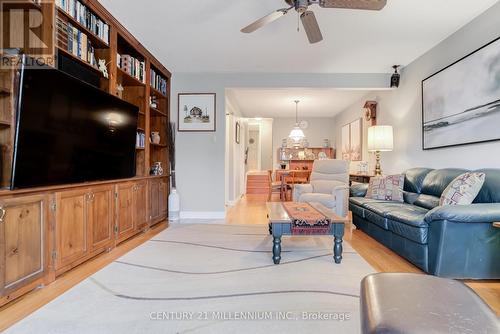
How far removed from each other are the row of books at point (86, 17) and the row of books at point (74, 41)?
0.35 feet

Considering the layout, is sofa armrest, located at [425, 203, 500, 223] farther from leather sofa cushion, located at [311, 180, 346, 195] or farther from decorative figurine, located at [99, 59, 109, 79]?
decorative figurine, located at [99, 59, 109, 79]

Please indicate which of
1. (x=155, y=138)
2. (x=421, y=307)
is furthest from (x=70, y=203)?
(x=421, y=307)

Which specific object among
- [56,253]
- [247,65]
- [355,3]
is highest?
[247,65]

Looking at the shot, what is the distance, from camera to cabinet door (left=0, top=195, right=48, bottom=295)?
5.60 feet

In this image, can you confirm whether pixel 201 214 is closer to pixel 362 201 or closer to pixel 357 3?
pixel 362 201

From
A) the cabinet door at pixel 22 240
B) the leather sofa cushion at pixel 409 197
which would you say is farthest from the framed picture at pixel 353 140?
the cabinet door at pixel 22 240

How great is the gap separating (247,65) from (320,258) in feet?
10.0

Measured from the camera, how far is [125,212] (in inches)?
126

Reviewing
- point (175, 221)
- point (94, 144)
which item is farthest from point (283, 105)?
point (94, 144)

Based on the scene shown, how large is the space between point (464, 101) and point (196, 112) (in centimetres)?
366

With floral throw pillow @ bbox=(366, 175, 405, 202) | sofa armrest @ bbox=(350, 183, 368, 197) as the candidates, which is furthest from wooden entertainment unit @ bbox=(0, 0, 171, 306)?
floral throw pillow @ bbox=(366, 175, 405, 202)

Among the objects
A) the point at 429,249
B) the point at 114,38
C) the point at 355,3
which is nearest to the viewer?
the point at 355,3

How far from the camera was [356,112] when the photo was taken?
21.5ft

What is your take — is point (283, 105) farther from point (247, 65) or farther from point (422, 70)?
point (422, 70)
